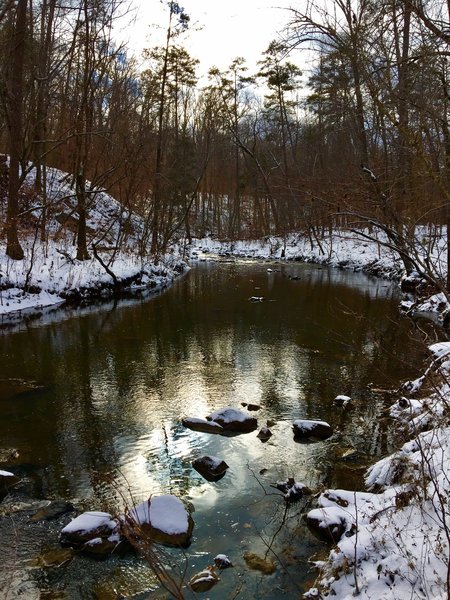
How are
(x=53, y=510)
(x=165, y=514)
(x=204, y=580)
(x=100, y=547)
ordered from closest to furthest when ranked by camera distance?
(x=204, y=580), (x=100, y=547), (x=165, y=514), (x=53, y=510)

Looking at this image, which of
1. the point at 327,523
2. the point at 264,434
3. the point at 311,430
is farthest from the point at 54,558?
the point at 311,430

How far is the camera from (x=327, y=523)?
4.11m

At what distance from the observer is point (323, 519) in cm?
414

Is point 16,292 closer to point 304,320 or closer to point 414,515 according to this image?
point 304,320

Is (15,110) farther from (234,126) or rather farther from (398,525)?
(234,126)

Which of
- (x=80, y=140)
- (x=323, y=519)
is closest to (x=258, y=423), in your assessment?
(x=323, y=519)

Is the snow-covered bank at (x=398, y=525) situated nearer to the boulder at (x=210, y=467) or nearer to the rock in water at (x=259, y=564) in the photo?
the rock in water at (x=259, y=564)

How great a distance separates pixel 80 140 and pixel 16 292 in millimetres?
6157

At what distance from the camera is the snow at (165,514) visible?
161 inches

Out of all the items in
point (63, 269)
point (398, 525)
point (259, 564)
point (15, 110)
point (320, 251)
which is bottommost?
point (259, 564)

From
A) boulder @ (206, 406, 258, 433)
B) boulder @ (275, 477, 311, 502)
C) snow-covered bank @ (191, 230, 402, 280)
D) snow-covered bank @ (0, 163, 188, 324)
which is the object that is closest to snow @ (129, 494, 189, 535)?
boulder @ (275, 477, 311, 502)

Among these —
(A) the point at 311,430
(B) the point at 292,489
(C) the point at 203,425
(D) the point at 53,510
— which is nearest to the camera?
(D) the point at 53,510

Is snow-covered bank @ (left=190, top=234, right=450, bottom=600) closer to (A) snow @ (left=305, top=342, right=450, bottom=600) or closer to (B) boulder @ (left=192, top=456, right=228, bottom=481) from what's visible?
(A) snow @ (left=305, top=342, right=450, bottom=600)

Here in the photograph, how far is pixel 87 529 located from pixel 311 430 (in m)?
3.10
